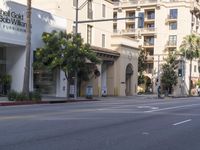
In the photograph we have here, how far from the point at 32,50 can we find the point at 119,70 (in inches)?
696

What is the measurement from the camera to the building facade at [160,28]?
292 feet

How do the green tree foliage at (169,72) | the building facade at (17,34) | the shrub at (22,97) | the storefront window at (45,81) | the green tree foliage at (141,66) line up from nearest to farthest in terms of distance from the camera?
the shrub at (22,97) < the building facade at (17,34) < the storefront window at (45,81) < the green tree foliage at (141,66) < the green tree foliage at (169,72)

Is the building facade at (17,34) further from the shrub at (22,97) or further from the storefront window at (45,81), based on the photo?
the shrub at (22,97)

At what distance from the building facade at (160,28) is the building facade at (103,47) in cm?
2953

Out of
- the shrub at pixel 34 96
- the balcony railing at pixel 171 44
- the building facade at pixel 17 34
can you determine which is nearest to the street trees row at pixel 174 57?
the balcony railing at pixel 171 44

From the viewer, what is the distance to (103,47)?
53.9m

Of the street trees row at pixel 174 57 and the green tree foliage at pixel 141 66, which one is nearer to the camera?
the green tree foliage at pixel 141 66

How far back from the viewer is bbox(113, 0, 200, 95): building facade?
292ft

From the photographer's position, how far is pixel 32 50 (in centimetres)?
3956

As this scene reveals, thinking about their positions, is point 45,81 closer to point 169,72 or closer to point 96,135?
point 96,135

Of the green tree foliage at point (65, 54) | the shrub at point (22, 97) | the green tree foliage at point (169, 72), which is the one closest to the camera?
the shrub at point (22, 97)

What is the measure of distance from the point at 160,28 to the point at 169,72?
13106 mm

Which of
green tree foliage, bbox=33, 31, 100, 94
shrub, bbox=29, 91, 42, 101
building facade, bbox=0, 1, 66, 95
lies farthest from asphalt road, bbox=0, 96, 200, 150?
building facade, bbox=0, 1, 66, 95

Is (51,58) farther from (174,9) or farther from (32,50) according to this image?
(174,9)
